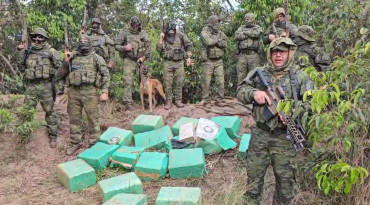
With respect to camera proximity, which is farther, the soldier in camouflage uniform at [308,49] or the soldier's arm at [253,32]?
the soldier's arm at [253,32]

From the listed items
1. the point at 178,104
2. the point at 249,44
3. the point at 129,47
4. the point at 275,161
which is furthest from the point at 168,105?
the point at 275,161

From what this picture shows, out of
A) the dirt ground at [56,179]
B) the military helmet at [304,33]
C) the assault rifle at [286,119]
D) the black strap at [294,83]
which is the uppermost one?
the military helmet at [304,33]

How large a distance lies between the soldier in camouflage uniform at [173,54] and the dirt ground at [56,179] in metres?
0.61

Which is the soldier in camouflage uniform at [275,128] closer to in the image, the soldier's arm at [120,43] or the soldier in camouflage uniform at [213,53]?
the soldier in camouflage uniform at [213,53]

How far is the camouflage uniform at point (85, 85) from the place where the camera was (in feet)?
18.8

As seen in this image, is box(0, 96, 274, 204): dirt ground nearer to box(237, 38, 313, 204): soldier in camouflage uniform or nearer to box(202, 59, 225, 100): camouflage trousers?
box(237, 38, 313, 204): soldier in camouflage uniform

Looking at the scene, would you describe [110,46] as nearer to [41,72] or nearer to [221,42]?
[41,72]

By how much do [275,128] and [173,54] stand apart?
12.3ft

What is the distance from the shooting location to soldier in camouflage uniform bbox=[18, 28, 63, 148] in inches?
231

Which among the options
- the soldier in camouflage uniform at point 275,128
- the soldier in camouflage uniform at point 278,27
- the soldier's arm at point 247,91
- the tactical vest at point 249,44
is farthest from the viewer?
the tactical vest at point 249,44

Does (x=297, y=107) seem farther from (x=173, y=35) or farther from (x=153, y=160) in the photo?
(x=173, y=35)

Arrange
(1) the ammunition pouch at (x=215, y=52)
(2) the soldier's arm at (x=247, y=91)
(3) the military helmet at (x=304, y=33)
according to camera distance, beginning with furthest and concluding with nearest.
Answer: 1. (1) the ammunition pouch at (x=215, y=52)
2. (3) the military helmet at (x=304, y=33)
3. (2) the soldier's arm at (x=247, y=91)

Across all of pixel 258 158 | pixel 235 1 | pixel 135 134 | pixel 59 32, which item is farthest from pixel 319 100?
pixel 59 32

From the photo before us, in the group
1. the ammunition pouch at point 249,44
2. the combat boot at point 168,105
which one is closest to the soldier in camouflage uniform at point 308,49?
the ammunition pouch at point 249,44
